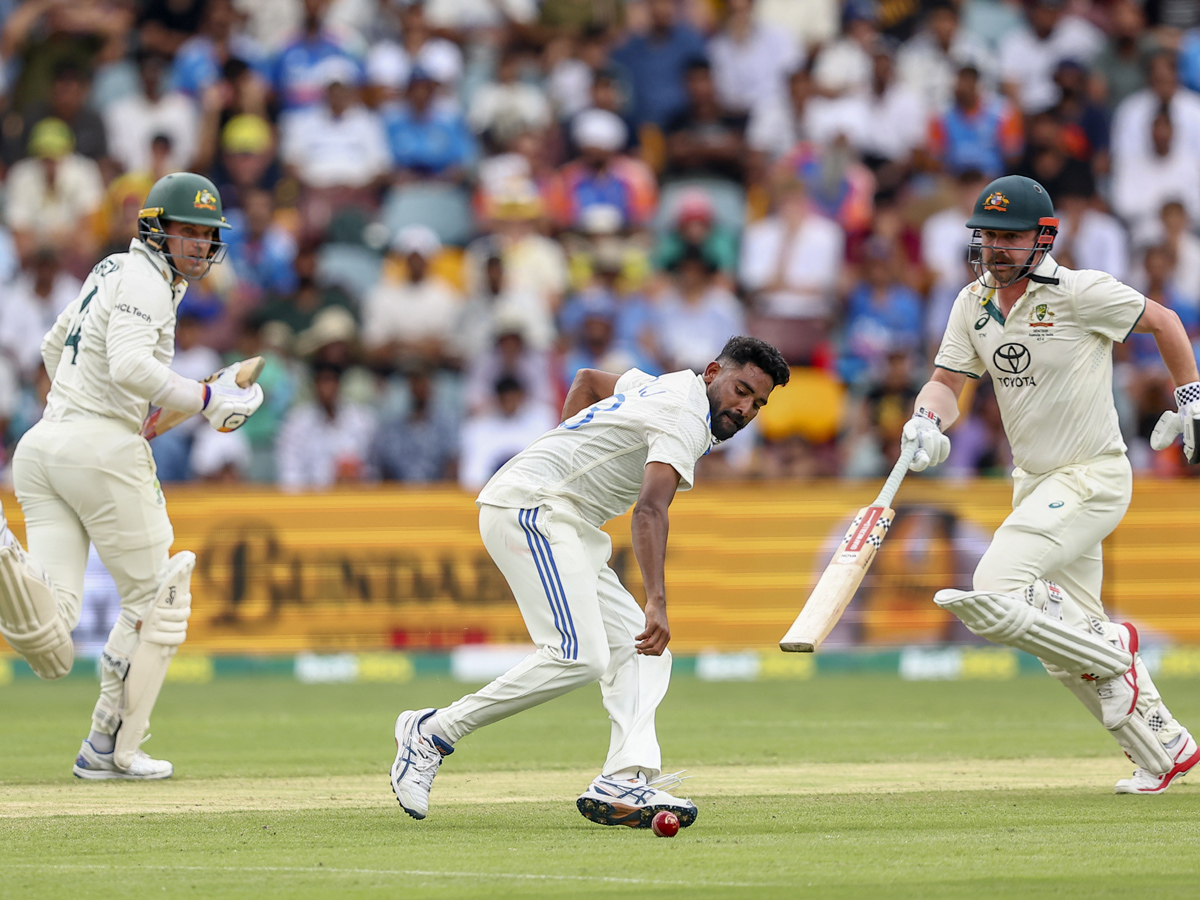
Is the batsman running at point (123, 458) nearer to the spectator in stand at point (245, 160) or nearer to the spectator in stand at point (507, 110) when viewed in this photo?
the spectator in stand at point (245, 160)

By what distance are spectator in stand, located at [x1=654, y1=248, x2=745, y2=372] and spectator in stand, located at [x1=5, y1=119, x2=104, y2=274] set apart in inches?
211

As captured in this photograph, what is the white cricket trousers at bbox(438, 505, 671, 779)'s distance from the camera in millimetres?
6258

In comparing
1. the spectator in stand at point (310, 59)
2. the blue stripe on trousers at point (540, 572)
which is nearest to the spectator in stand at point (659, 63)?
the spectator in stand at point (310, 59)

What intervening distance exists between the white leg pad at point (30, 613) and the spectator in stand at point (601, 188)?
31.9ft

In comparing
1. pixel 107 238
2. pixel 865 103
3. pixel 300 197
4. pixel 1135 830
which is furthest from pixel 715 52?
pixel 1135 830

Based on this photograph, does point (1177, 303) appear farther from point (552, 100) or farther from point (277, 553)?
point (277, 553)

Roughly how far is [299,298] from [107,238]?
203cm

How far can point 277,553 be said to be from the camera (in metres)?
13.3

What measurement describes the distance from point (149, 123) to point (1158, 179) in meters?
9.68

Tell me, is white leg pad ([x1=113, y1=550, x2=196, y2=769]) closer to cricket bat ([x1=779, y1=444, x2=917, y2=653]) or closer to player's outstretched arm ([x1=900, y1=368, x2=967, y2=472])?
cricket bat ([x1=779, y1=444, x2=917, y2=653])

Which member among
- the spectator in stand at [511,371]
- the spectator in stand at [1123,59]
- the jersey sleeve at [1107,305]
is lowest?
the spectator in stand at [511,371]

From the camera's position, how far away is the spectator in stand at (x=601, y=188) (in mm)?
16469

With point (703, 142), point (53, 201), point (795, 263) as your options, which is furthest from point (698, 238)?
point (53, 201)

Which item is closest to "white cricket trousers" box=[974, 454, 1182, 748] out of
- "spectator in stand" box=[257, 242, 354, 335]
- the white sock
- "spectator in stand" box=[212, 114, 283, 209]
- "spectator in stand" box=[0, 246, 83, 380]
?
the white sock
